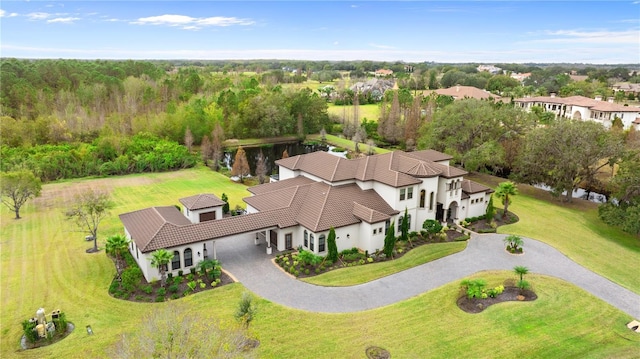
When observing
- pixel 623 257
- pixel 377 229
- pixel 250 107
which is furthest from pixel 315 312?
pixel 250 107

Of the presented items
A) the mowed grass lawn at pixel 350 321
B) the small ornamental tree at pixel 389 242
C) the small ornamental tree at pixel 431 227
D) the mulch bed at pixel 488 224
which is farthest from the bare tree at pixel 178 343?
the mulch bed at pixel 488 224

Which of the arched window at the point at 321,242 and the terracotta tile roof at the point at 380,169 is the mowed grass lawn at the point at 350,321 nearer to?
the arched window at the point at 321,242

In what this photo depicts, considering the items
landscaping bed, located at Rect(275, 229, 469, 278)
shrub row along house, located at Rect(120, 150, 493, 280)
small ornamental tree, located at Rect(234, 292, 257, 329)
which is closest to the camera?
small ornamental tree, located at Rect(234, 292, 257, 329)

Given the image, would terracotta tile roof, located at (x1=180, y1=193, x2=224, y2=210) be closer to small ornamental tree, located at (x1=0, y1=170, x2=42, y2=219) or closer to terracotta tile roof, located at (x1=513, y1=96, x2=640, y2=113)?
small ornamental tree, located at (x1=0, y1=170, x2=42, y2=219)

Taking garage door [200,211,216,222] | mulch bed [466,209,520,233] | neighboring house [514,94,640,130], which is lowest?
mulch bed [466,209,520,233]

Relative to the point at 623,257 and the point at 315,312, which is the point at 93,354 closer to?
the point at 315,312

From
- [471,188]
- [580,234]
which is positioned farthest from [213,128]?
[580,234]

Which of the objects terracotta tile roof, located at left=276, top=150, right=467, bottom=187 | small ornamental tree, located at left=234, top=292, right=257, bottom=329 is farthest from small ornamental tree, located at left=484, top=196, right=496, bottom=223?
small ornamental tree, located at left=234, top=292, right=257, bottom=329

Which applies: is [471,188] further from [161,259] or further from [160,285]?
[160,285]
